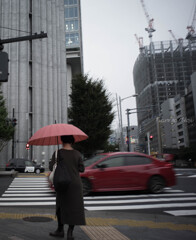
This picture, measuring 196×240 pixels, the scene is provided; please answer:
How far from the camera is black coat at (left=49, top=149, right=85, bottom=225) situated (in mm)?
3604

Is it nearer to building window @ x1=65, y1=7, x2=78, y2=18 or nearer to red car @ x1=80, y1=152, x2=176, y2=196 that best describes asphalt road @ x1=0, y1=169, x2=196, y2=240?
red car @ x1=80, y1=152, x2=176, y2=196

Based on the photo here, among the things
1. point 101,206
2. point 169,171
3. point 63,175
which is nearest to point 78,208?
point 63,175

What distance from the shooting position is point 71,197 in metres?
3.64

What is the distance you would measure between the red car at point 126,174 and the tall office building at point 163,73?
124 m

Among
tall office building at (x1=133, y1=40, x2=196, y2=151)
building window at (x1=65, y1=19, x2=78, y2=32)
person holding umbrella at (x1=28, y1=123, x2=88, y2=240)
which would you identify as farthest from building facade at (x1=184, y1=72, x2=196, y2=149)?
person holding umbrella at (x1=28, y1=123, x2=88, y2=240)

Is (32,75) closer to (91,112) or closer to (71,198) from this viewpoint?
(91,112)

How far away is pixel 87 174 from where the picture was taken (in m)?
8.54

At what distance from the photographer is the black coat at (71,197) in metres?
3.60

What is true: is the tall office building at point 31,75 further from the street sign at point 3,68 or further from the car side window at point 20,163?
the street sign at point 3,68

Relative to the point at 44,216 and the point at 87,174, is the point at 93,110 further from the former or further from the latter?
the point at 44,216

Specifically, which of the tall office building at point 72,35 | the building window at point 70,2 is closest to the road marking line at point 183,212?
the tall office building at point 72,35

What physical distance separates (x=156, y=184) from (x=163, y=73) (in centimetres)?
14121

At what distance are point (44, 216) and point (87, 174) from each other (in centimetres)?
320

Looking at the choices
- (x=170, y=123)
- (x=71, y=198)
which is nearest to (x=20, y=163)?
(x=71, y=198)
